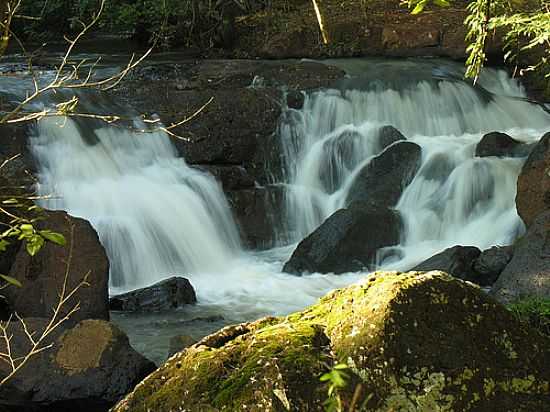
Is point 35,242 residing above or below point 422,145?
above

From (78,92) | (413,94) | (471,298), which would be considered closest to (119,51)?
(78,92)

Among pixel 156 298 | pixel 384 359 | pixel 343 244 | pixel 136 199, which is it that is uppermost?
pixel 384 359

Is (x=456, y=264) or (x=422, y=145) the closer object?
(x=456, y=264)

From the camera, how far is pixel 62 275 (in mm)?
6750

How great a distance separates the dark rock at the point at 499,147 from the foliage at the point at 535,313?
5.75 m

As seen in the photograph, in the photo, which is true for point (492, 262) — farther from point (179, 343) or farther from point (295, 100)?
point (295, 100)

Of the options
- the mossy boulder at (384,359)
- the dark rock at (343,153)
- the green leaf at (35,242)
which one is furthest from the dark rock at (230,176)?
the green leaf at (35,242)

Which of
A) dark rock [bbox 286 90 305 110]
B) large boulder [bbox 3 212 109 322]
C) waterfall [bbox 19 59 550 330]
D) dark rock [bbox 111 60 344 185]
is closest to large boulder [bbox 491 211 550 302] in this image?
waterfall [bbox 19 59 550 330]

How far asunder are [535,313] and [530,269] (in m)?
1.41

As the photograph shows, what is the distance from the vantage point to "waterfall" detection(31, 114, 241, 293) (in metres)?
9.10

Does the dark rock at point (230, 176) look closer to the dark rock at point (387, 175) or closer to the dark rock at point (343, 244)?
the dark rock at point (387, 175)

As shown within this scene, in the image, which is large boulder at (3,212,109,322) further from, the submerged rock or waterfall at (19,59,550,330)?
the submerged rock

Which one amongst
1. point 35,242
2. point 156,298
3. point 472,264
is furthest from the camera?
point 472,264

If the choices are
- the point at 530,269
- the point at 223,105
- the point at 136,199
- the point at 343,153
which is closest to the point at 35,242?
the point at 530,269
